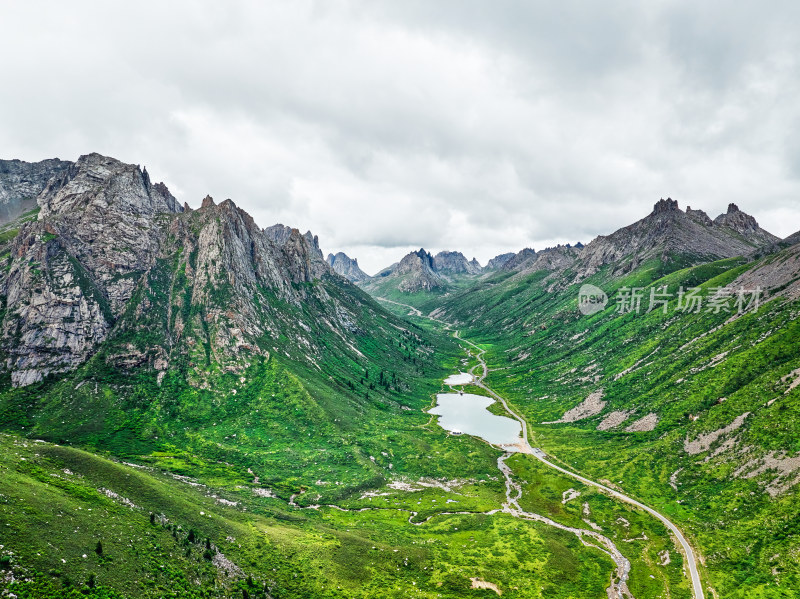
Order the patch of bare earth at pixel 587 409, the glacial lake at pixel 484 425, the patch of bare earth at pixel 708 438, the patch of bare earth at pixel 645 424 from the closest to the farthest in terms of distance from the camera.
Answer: the patch of bare earth at pixel 708 438, the patch of bare earth at pixel 645 424, the glacial lake at pixel 484 425, the patch of bare earth at pixel 587 409

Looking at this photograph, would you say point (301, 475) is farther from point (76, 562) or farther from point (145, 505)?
point (76, 562)

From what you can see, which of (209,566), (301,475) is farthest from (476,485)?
(209,566)

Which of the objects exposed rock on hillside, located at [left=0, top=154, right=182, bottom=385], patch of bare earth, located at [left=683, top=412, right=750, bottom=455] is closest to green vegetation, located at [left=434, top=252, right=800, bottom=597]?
patch of bare earth, located at [left=683, top=412, right=750, bottom=455]

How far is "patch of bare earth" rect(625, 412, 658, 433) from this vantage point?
454 ft

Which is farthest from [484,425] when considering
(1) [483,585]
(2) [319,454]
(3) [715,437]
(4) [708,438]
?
(1) [483,585]

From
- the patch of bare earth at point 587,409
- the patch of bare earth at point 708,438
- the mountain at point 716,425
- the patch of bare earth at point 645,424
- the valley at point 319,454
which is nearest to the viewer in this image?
the valley at point 319,454

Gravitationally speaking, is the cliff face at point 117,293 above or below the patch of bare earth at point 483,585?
above

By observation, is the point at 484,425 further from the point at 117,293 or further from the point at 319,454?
the point at 117,293

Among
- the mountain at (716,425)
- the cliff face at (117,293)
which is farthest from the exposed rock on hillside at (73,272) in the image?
the mountain at (716,425)

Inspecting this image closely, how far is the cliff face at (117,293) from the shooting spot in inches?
5556

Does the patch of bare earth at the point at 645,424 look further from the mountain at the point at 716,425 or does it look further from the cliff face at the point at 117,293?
the cliff face at the point at 117,293

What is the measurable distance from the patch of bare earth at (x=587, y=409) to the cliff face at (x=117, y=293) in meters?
146

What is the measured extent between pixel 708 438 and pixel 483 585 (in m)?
92.0

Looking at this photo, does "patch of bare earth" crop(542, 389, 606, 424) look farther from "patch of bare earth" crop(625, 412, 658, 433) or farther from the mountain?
"patch of bare earth" crop(625, 412, 658, 433)
